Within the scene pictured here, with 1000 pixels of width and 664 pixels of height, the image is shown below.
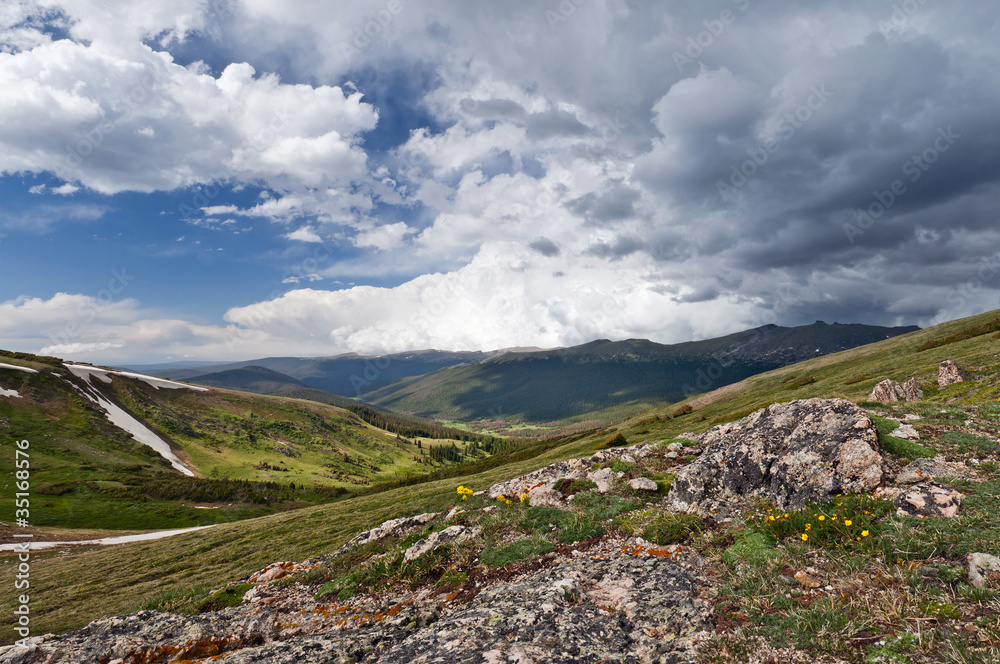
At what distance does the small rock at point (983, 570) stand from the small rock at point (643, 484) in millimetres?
9499

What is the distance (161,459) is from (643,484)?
517 feet

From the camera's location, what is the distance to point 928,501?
30.2 feet

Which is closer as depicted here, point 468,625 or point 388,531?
point 468,625

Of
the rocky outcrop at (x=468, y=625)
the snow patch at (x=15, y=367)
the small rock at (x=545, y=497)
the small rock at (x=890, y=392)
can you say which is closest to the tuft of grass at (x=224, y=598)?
the rocky outcrop at (x=468, y=625)

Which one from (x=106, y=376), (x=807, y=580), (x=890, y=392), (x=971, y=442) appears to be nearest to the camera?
(x=807, y=580)

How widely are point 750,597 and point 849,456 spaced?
23.6 feet

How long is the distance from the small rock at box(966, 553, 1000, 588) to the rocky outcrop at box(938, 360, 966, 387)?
48.8 m

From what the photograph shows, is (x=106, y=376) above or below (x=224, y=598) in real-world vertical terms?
above

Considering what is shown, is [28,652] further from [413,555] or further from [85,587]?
[85,587]

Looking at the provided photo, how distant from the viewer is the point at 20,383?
398 ft

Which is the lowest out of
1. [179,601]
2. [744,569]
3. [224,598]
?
[179,601]

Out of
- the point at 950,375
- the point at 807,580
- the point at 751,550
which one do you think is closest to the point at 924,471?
the point at 751,550

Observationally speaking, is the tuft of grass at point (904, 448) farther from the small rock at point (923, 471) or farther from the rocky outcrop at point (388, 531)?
the rocky outcrop at point (388, 531)

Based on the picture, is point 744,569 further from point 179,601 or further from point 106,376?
point 106,376
